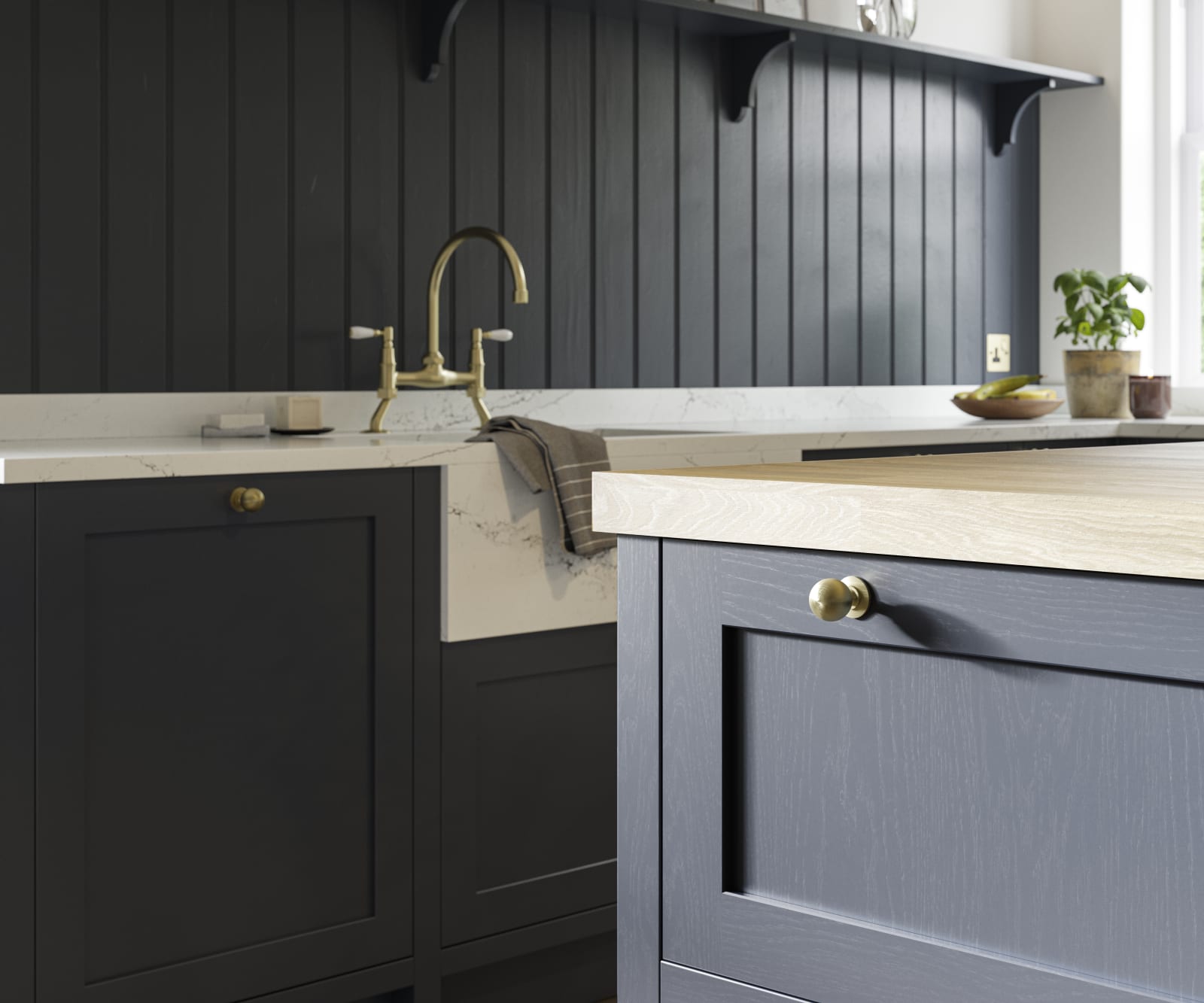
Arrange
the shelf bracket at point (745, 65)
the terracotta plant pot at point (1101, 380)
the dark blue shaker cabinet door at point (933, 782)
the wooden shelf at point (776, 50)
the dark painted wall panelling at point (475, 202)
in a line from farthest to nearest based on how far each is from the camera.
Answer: the terracotta plant pot at point (1101, 380) < the shelf bracket at point (745, 65) < the wooden shelf at point (776, 50) < the dark painted wall panelling at point (475, 202) < the dark blue shaker cabinet door at point (933, 782)

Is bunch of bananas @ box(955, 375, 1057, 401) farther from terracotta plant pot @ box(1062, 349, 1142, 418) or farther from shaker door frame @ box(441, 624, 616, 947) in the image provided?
shaker door frame @ box(441, 624, 616, 947)

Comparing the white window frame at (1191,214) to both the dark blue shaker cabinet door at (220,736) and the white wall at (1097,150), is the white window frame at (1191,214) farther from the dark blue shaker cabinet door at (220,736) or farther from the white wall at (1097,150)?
the dark blue shaker cabinet door at (220,736)

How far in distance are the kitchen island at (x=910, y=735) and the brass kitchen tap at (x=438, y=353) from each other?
1.85 m

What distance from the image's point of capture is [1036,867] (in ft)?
2.61

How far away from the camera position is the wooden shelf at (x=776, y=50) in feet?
9.70

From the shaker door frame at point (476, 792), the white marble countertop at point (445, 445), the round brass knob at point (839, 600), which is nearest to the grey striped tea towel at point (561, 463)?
the white marble countertop at point (445, 445)

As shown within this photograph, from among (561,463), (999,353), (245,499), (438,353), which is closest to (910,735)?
(245,499)

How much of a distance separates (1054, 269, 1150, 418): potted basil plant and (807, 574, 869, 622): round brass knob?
306 cm

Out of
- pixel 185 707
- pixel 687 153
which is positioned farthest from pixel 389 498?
pixel 687 153

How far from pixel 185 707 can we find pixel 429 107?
4.80 ft

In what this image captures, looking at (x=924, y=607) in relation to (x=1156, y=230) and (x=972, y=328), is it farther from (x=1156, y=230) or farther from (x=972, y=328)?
(x=1156, y=230)

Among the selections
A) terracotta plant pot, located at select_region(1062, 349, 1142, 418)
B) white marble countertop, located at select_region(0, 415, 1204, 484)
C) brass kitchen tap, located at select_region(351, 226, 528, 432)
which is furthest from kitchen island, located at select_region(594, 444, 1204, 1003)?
terracotta plant pot, located at select_region(1062, 349, 1142, 418)

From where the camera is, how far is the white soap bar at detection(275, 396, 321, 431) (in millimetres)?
2682

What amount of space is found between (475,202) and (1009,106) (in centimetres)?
185
